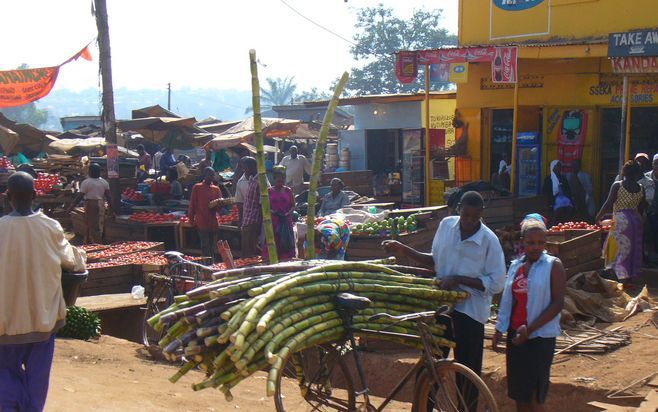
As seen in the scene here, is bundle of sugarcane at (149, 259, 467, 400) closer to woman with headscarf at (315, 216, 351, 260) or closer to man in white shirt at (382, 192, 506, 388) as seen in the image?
man in white shirt at (382, 192, 506, 388)

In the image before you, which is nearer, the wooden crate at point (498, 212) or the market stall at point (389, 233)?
the market stall at point (389, 233)

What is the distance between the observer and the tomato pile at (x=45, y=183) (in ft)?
64.1

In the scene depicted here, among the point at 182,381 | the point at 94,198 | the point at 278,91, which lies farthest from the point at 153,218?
the point at 278,91

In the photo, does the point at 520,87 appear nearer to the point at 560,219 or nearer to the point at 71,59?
the point at 560,219

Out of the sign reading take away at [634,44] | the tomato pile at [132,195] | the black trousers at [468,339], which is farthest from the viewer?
the tomato pile at [132,195]

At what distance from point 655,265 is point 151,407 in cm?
812

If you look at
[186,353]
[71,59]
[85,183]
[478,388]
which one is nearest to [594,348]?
[478,388]

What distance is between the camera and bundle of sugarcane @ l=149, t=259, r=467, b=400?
4586 mm

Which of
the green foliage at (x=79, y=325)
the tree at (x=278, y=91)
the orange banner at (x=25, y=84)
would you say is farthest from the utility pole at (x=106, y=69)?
the tree at (x=278, y=91)

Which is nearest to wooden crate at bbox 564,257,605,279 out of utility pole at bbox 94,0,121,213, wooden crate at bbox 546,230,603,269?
wooden crate at bbox 546,230,603,269

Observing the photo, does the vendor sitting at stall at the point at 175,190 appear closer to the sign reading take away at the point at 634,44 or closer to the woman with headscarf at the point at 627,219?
the sign reading take away at the point at 634,44

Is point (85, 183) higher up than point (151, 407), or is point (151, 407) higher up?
point (85, 183)

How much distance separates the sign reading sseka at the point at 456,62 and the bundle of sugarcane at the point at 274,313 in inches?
347

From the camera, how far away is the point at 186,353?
15.4 ft
